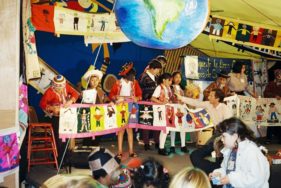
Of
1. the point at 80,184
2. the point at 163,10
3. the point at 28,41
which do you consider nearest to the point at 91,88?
the point at 28,41

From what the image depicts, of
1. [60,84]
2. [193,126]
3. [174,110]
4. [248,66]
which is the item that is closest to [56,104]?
[60,84]

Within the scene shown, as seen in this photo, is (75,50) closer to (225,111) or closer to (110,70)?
(110,70)

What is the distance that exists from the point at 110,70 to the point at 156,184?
656cm

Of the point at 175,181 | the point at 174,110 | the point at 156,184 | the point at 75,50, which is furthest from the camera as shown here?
the point at 75,50

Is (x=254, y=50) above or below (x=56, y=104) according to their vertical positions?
above

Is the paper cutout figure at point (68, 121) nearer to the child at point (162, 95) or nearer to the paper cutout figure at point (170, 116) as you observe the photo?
the child at point (162, 95)

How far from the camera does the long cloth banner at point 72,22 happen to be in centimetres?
Result: 564

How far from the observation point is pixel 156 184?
2.42 metres

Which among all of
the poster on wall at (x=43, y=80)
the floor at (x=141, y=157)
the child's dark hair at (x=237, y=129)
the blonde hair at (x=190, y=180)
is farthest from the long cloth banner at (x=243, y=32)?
the blonde hair at (x=190, y=180)

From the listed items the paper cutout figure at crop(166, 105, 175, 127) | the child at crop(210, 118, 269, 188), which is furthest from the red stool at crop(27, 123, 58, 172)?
the child at crop(210, 118, 269, 188)

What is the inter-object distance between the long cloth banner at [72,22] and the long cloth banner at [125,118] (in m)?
1.14

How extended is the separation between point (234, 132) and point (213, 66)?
6.53 m

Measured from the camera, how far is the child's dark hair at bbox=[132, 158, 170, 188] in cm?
242

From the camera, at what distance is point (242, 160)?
119 inches
